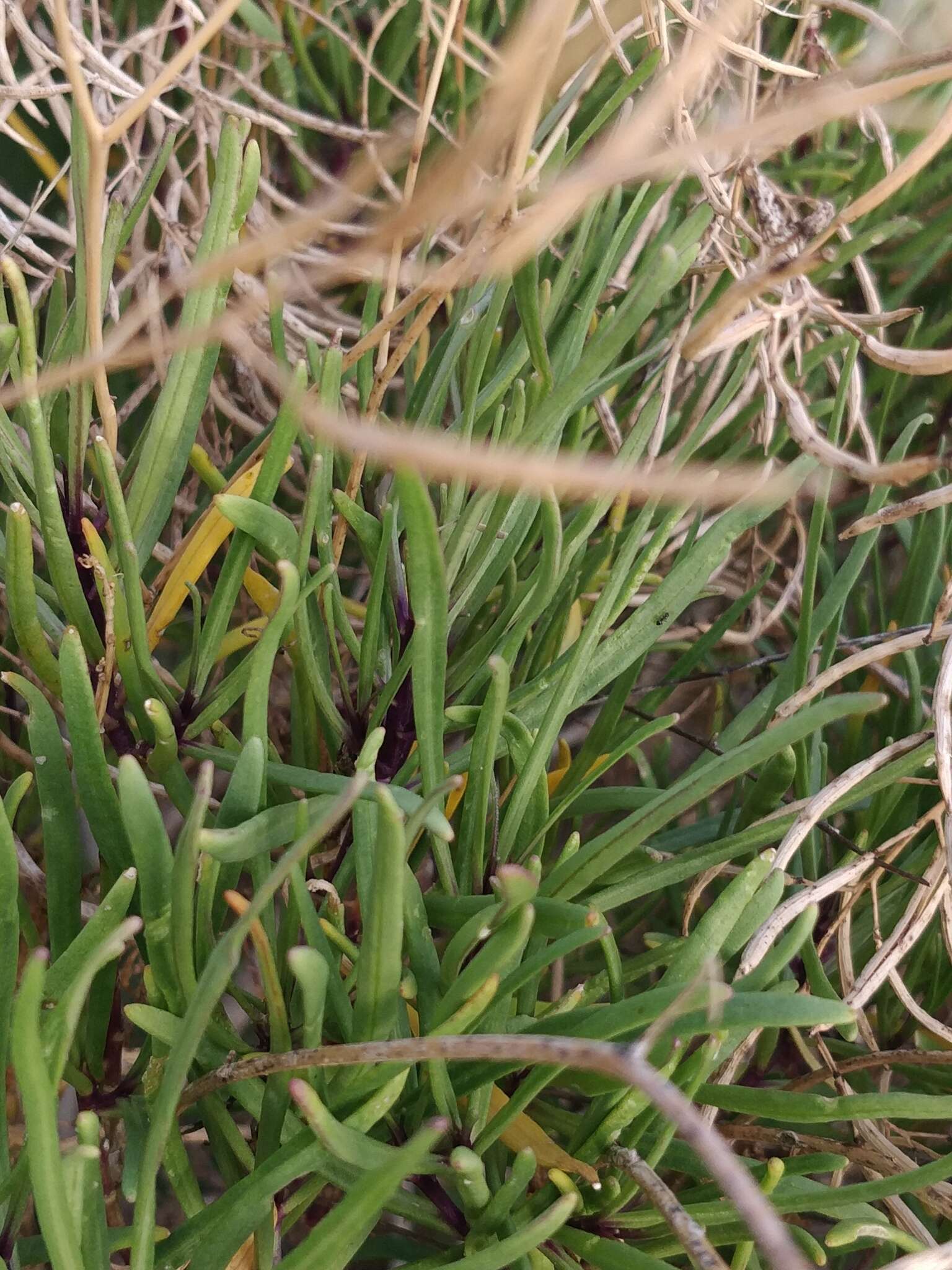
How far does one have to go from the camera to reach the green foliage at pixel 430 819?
22cm

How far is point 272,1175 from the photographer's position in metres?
0.22

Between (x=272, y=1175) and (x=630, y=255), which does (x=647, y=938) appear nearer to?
(x=272, y=1175)

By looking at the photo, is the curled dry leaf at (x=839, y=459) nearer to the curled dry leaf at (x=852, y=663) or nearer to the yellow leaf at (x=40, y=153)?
the curled dry leaf at (x=852, y=663)

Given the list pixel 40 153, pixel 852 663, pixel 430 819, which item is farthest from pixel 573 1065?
pixel 40 153

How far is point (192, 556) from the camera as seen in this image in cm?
31

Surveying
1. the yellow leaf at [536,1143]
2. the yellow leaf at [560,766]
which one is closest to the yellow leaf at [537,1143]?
the yellow leaf at [536,1143]

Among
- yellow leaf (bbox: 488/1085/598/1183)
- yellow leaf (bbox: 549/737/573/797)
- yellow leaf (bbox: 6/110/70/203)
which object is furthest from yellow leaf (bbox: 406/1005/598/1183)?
yellow leaf (bbox: 6/110/70/203)

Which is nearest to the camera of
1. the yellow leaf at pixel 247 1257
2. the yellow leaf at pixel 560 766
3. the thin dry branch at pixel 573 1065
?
the thin dry branch at pixel 573 1065

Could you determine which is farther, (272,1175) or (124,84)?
(124,84)

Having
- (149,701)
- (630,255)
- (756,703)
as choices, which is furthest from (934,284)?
(149,701)

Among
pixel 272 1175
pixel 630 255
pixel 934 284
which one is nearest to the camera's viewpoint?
pixel 272 1175

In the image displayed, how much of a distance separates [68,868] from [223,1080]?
0.07 m

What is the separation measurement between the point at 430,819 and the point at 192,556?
0.13 m

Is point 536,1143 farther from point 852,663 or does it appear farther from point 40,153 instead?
point 40,153
